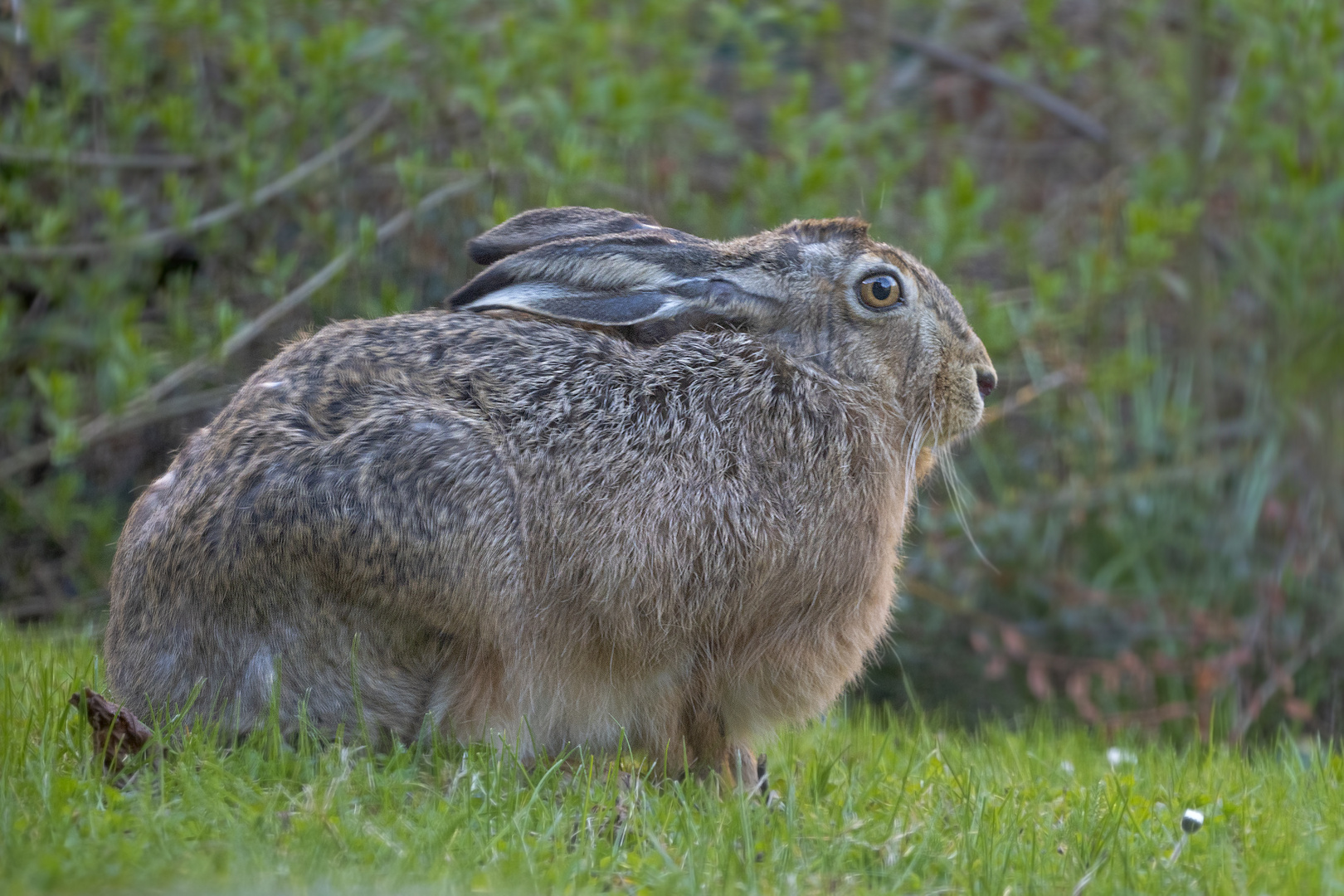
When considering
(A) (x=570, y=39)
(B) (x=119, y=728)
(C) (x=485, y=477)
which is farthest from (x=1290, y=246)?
(B) (x=119, y=728)

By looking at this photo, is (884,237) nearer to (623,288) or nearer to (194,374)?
(194,374)

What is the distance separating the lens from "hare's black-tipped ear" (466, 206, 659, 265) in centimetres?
496

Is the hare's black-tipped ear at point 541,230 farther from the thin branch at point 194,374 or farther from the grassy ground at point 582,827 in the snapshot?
the thin branch at point 194,374

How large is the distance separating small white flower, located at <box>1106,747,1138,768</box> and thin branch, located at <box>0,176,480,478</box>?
426 centimetres

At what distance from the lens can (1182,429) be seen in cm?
930

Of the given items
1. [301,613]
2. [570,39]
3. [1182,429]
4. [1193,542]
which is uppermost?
[570,39]

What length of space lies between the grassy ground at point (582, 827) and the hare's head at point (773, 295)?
4.40 feet

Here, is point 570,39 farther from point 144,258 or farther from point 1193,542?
point 1193,542

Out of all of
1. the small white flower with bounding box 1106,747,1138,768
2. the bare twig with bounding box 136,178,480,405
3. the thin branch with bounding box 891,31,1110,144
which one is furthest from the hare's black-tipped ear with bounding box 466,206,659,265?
the thin branch with bounding box 891,31,1110,144

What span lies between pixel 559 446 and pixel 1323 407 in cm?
701

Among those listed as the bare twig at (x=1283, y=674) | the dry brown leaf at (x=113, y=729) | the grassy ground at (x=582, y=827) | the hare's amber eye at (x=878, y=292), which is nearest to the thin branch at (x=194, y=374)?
the grassy ground at (x=582, y=827)

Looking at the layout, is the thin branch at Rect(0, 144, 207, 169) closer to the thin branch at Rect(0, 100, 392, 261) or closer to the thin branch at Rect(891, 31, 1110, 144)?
the thin branch at Rect(0, 100, 392, 261)

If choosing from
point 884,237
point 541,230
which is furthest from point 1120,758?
point 884,237

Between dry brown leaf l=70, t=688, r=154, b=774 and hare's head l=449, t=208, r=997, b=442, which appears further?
hare's head l=449, t=208, r=997, b=442
